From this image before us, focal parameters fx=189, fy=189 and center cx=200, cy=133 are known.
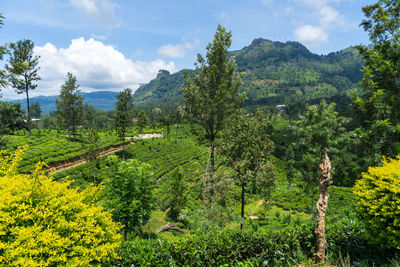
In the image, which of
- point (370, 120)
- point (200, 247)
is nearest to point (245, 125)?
point (370, 120)

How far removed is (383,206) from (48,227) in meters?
8.47

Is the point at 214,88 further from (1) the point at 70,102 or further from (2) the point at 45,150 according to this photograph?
(1) the point at 70,102

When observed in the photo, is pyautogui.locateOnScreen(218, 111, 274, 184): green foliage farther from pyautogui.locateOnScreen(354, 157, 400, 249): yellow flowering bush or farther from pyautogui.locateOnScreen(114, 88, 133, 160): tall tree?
pyautogui.locateOnScreen(114, 88, 133, 160): tall tree

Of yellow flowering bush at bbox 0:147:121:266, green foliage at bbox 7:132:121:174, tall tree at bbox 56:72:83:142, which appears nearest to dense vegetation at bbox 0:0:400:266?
yellow flowering bush at bbox 0:147:121:266

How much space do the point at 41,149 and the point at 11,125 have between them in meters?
Answer: 27.1

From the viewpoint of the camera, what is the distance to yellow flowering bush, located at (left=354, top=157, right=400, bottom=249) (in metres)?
5.44

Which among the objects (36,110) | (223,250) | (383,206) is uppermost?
(36,110)

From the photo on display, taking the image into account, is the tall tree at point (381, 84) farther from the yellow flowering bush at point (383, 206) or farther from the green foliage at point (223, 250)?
the green foliage at point (223, 250)

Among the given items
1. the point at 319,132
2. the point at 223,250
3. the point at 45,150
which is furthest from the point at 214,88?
the point at 45,150

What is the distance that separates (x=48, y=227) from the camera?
3.50 m

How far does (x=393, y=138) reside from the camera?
372 inches

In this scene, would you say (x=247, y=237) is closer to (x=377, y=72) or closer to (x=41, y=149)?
(x=377, y=72)

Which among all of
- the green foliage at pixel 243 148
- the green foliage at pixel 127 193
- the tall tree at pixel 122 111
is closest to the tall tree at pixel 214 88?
the green foliage at pixel 243 148

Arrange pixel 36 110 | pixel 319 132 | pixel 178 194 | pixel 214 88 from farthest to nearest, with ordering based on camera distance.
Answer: pixel 36 110
pixel 178 194
pixel 319 132
pixel 214 88
